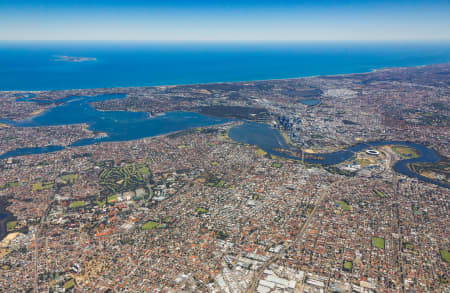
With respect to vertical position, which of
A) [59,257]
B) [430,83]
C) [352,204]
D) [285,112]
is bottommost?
[59,257]

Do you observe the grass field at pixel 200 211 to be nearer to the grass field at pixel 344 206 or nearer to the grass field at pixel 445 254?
the grass field at pixel 344 206

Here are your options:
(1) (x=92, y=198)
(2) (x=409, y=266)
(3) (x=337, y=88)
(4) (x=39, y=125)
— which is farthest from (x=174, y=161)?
(3) (x=337, y=88)

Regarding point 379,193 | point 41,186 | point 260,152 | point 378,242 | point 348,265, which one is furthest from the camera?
point 260,152

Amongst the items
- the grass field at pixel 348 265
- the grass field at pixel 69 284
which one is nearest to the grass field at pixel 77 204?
the grass field at pixel 69 284

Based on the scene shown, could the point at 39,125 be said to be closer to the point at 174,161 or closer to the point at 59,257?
the point at 174,161

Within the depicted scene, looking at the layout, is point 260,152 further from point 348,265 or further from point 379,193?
point 348,265

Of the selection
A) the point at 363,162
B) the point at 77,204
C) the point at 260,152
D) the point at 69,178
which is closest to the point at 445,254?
the point at 363,162
